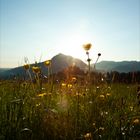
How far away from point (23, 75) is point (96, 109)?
110 centimetres

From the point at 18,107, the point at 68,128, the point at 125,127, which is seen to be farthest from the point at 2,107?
the point at 125,127

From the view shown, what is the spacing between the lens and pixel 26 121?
2.90m

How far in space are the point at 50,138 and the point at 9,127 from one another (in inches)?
15.4

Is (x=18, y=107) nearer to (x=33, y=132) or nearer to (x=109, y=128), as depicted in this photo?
(x=33, y=132)

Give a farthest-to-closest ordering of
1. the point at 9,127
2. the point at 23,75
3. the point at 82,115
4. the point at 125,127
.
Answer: the point at 23,75 < the point at 82,115 < the point at 125,127 < the point at 9,127

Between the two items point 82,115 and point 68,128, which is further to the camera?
point 82,115

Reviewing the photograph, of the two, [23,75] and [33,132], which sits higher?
[23,75]

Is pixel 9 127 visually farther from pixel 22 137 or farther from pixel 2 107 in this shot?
pixel 2 107

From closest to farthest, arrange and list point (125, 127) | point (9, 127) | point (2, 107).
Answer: point (9, 127) → point (125, 127) → point (2, 107)

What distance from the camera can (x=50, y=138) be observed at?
2.73 meters

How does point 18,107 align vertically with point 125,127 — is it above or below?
above

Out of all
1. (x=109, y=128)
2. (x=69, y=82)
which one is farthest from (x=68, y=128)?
(x=69, y=82)

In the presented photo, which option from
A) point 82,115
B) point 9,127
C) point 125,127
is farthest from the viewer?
point 82,115

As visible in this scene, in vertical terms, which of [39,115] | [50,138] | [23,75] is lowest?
[50,138]
